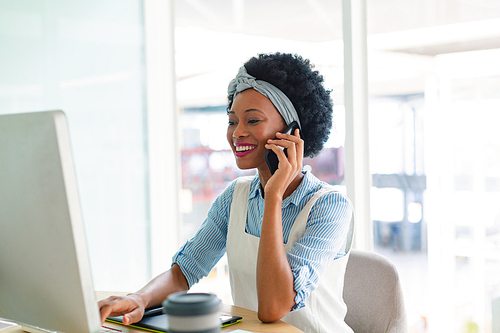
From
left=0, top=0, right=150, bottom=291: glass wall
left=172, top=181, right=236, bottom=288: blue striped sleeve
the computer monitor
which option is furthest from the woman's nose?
left=0, top=0, right=150, bottom=291: glass wall

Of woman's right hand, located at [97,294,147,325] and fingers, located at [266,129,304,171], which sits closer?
woman's right hand, located at [97,294,147,325]

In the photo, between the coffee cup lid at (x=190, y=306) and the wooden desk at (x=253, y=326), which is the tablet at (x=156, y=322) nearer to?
the wooden desk at (x=253, y=326)

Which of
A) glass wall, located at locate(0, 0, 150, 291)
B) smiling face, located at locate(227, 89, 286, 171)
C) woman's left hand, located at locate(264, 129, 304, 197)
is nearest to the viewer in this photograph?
woman's left hand, located at locate(264, 129, 304, 197)

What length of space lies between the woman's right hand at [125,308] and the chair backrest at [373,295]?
68 centimetres

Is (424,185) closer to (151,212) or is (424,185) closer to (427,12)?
(427,12)

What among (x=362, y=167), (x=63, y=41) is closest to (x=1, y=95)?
(x=63, y=41)

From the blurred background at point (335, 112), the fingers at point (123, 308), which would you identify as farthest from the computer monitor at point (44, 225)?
the blurred background at point (335, 112)

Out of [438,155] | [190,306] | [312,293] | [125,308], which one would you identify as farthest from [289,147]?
[438,155]

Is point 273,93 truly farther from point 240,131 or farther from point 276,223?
point 276,223

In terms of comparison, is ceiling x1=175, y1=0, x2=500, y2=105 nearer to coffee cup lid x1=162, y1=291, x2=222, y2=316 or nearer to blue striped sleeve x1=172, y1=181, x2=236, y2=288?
blue striped sleeve x1=172, y1=181, x2=236, y2=288

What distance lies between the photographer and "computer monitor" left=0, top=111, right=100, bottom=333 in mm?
716

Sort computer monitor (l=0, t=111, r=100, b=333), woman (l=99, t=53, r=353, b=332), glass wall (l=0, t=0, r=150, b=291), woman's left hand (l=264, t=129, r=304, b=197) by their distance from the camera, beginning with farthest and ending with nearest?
glass wall (l=0, t=0, r=150, b=291)
woman's left hand (l=264, t=129, r=304, b=197)
woman (l=99, t=53, r=353, b=332)
computer monitor (l=0, t=111, r=100, b=333)

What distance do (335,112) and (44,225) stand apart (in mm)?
1815

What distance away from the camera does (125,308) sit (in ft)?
3.92
